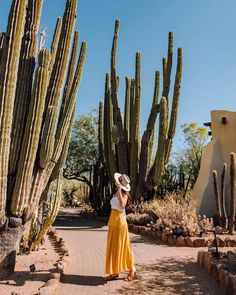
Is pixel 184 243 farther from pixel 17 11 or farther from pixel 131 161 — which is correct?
pixel 17 11

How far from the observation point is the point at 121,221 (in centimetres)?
562

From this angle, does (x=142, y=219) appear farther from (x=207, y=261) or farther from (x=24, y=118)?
(x=24, y=118)

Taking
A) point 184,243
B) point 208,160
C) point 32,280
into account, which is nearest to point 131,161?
point 208,160

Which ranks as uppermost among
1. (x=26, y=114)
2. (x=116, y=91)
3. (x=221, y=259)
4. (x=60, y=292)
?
(x=116, y=91)

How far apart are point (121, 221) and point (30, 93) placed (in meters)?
2.87

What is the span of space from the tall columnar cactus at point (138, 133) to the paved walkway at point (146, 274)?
5194 mm

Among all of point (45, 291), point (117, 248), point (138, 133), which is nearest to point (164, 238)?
point (117, 248)

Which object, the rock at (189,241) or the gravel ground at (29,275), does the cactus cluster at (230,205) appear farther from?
the gravel ground at (29,275)

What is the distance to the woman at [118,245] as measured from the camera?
5457mm

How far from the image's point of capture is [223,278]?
5168 mm

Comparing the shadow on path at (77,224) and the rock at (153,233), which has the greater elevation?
the shadow on path at (77,224)

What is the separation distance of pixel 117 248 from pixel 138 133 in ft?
30.5

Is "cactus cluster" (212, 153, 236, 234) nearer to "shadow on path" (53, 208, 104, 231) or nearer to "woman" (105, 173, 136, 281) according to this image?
"shadow on path" (53, 208, 104, 231)

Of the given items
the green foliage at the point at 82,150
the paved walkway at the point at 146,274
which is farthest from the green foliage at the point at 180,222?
the green foliage at the point at 82,150
